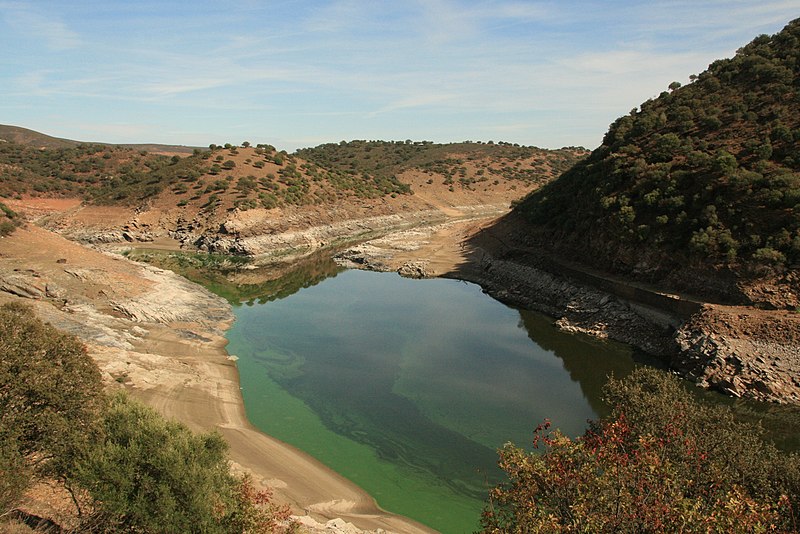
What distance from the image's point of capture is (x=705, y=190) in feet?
115

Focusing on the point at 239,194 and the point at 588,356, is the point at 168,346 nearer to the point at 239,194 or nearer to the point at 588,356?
the point at 588,356

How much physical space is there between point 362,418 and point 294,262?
132ft

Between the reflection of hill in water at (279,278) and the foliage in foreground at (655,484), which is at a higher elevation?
the foliage in foreground at (655,484)

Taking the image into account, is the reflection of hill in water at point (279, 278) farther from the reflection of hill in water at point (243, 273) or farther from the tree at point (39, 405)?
the tree at point (39, 405)

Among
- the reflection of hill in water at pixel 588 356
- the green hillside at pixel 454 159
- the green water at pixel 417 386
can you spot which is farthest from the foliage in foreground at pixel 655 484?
the green hillside at pixel 454 159

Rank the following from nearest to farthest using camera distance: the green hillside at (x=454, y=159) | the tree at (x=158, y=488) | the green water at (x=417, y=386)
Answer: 1. the tree at (x=158, y=488)
2. the green water at (x=417, y=386)
3. the green hillside at (x=454, y=159)

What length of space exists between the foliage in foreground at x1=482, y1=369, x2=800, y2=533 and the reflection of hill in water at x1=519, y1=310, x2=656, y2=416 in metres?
11.0

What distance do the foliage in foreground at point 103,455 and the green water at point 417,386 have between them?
8.40m

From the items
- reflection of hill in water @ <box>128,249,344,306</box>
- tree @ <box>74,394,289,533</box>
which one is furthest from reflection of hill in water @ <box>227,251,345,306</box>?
tree @ <box>74,394,289,533</box>

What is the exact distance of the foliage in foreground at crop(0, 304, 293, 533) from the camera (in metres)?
10.3

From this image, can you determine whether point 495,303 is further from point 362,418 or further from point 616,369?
point 362,418

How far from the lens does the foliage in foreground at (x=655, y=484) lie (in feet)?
27.4

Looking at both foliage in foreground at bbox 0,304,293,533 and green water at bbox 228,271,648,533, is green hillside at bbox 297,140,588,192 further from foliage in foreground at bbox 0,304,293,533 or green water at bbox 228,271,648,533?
foliage in foreground at bbox 0,304,293,533

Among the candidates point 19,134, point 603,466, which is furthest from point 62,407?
point 19,134
